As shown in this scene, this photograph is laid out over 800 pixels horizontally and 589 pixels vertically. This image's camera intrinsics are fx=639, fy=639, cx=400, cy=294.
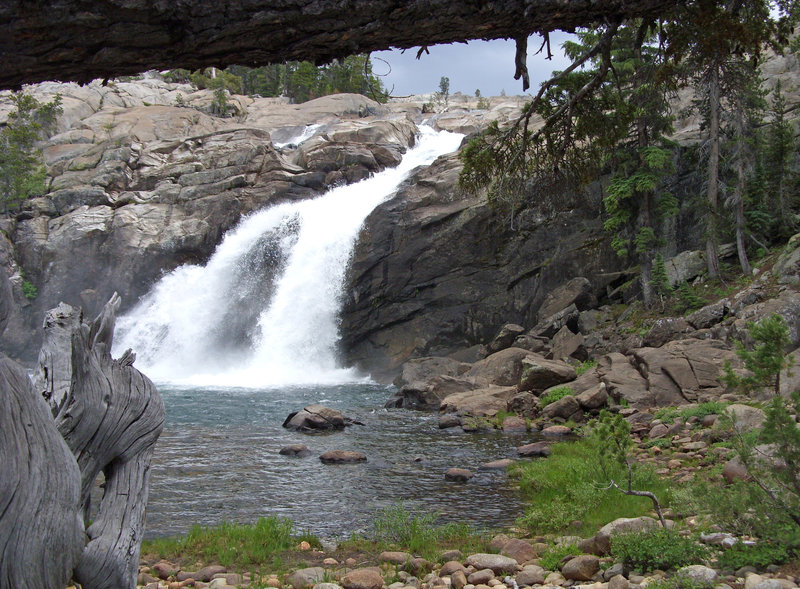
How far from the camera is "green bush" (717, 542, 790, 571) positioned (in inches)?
183

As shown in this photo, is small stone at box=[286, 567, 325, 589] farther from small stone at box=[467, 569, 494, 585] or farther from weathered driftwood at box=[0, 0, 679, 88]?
weathered driftwood at box=[0, 0, 679, 88]

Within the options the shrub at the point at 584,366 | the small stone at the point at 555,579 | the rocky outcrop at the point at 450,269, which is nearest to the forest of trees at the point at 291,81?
the rocky outcrop at the point at 450,269

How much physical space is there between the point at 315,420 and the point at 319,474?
16.4ft

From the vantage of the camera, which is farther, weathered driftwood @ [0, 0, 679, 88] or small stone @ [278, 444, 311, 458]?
small stone @ [278, 444, 311, 458]

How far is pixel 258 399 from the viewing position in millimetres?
23031

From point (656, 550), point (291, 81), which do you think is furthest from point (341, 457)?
point (291, 81)

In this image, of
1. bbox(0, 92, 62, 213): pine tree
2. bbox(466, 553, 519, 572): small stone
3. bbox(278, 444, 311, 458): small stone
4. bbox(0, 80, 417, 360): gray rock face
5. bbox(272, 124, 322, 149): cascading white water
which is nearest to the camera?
bbox(466, 553, 519, 572): small stone

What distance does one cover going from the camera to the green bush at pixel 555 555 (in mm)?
6117

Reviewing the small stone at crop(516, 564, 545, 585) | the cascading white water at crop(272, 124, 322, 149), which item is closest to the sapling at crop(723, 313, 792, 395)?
the small stone at crop(516, 564, 545, 585)

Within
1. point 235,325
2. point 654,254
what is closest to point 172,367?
point 235,325

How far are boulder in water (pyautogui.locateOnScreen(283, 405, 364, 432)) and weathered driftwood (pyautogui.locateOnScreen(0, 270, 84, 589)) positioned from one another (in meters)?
13.4

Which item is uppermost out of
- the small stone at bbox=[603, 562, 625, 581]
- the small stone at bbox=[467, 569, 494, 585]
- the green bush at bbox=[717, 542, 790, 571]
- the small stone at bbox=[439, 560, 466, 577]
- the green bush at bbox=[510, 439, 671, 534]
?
the green bush at bbox=[717, 542, 790, 571]

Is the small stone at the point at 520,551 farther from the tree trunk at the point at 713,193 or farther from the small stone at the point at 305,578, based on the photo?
the tree trunk at the point at 713,193

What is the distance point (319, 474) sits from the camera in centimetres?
1205
